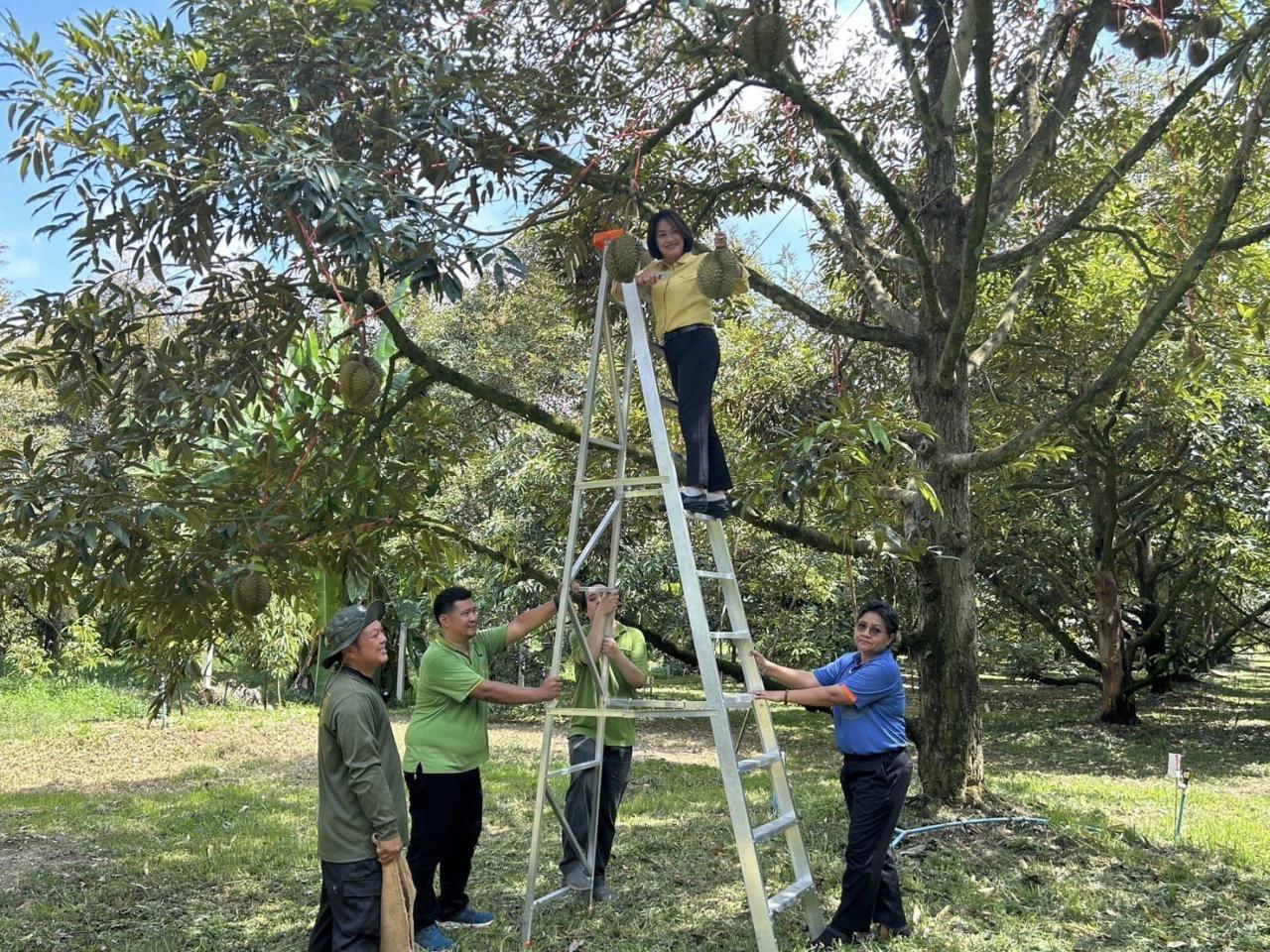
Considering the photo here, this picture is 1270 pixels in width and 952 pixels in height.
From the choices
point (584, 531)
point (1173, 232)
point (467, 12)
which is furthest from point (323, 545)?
point (1173, 232)

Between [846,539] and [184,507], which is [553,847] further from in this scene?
[184,507]

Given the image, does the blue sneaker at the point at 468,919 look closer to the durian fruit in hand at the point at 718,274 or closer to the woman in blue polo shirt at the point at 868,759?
the woman in blue polo shirt at the point at 868,759

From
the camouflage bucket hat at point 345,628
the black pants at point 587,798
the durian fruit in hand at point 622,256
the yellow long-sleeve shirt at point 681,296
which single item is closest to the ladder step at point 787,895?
the black pants at point 587,798

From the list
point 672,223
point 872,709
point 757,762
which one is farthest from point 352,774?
point 672,223

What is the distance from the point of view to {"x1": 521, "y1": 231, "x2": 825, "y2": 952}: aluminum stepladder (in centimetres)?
398

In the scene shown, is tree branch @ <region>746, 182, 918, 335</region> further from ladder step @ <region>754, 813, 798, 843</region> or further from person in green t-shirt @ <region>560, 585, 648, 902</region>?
ladder step @ <region>754, 813, 798, 843</region>

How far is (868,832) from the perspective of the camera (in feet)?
15.1

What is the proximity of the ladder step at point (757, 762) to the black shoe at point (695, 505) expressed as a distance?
106 centimetres

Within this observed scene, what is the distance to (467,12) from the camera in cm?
521

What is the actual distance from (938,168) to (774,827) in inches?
196

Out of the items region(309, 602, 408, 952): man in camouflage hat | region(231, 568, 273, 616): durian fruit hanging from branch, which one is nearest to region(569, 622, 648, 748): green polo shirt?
region(231, 568, 273, 616): durian fruit hanging from branch

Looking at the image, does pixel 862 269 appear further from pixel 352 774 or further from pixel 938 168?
pixel 352 774

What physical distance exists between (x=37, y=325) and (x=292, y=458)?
1.31 m

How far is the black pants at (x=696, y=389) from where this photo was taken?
14.7 ft
